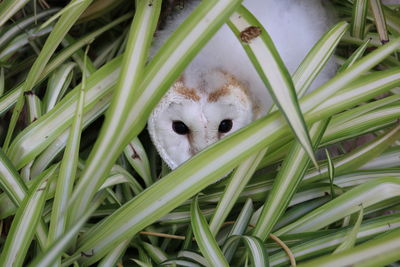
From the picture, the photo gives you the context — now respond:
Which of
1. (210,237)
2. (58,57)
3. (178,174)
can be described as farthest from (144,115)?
(58,57)

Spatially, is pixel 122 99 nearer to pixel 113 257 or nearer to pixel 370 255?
pixel 113 257

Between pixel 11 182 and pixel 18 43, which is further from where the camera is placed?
pixel 18 43

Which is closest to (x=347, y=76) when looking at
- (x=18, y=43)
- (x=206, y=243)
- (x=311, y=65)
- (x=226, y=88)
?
(x=311, y=65)

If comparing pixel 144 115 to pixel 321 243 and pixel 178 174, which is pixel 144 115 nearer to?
pixel 178 174

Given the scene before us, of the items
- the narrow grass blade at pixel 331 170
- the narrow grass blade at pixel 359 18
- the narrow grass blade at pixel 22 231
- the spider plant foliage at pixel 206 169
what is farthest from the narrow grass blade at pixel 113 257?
the narrow grass blade at pixel 359 18

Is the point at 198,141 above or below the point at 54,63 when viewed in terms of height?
below

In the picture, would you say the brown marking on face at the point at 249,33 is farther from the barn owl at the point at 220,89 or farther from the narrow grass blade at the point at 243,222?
the narrow grass blade at the point at 243,222
